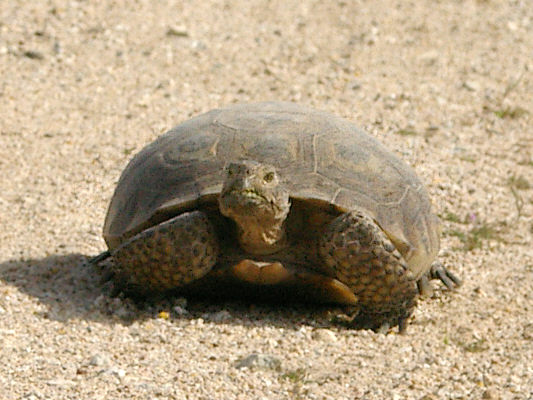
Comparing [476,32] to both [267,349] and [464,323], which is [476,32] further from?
[267,349]

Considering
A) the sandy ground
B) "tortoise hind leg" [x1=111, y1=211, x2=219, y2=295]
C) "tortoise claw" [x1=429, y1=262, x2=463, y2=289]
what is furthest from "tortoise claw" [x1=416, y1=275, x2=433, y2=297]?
"tortoise hind leg" [x1=111, y1=211, x2=219, y2=295]

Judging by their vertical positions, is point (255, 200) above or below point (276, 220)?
above

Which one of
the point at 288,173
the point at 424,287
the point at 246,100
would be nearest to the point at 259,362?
the point at 288,173

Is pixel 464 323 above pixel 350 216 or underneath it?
underneath

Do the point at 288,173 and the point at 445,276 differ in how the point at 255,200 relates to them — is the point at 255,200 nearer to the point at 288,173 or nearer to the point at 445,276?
the point at 288,173

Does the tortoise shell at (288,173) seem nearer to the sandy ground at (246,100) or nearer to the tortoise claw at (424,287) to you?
the tortoise claw at (424,287)

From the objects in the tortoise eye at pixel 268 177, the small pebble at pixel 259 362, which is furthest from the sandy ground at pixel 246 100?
the tortoise eye at pixel 268 177

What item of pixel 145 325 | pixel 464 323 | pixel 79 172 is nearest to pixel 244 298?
pixel 145 325
